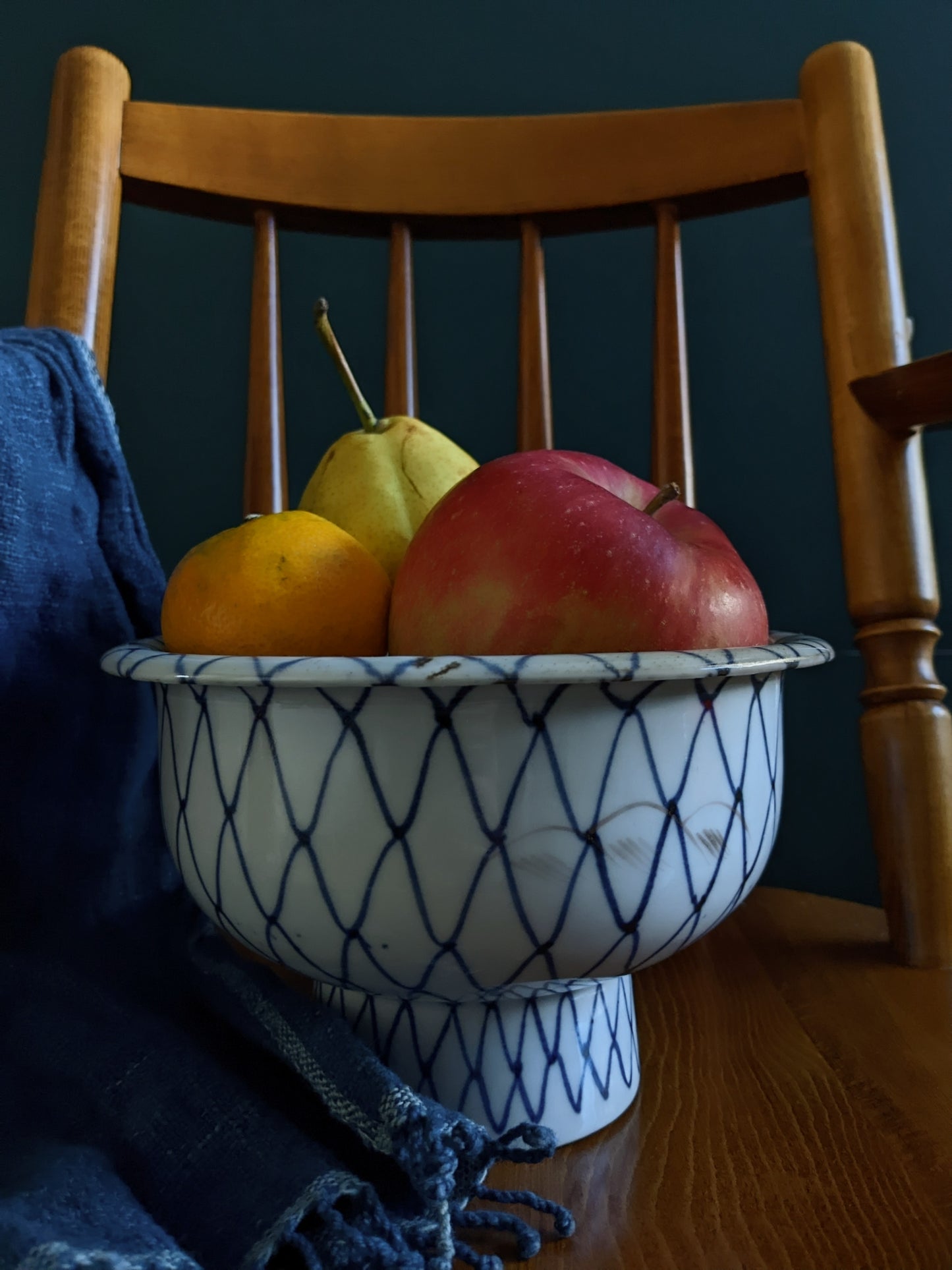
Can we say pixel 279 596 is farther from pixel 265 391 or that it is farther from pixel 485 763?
pixel 265 391

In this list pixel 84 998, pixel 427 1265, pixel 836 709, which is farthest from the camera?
pixel 836 709

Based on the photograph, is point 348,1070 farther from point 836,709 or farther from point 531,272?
point 836,709

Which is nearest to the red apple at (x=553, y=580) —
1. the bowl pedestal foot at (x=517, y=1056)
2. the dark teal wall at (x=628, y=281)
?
the bowl pedestal foot at (x=517, y=1056)

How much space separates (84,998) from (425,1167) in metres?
0.16

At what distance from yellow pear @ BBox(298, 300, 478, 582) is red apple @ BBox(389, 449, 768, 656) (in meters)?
0.08

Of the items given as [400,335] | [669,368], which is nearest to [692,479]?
[669,368]

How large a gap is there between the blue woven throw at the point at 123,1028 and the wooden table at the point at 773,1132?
0.08ft

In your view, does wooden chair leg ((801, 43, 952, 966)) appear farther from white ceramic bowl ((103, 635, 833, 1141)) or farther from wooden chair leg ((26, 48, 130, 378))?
wooden chair leg ((26, 48, 130, 378))

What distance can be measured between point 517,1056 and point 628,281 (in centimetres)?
78

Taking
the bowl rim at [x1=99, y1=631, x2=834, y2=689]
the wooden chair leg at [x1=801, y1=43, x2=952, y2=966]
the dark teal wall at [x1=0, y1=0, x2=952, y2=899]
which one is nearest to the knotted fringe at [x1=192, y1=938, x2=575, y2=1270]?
the bowl rim at [x1=99, y1=631, x2=834, y2=689]

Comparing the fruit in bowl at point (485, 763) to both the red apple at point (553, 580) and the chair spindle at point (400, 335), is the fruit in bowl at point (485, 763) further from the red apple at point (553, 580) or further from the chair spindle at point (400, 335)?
the chair spindle at point (400, 335)

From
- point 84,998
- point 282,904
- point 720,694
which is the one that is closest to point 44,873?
point 84,998

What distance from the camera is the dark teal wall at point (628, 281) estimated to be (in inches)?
35.3

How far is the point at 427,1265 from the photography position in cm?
24
